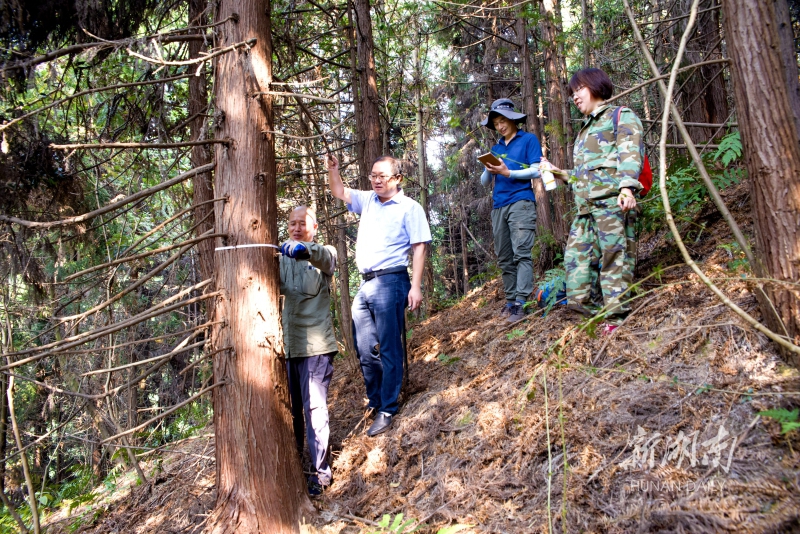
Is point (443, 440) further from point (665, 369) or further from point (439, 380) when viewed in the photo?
point (665, 369)

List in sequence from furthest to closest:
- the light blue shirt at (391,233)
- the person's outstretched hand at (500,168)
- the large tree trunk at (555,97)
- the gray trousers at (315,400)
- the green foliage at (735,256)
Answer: the large tree trunk at (555,97) < the person's outstretched hand at (500,168) < the light blue shirt at (391,233) < the gray trousers at (315,400) < the green foliage at (735,256)

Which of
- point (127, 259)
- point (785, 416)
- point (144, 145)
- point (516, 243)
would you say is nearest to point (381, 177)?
point (516, 243)

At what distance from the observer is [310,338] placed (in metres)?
4.29

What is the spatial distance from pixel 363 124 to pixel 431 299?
11.5ft

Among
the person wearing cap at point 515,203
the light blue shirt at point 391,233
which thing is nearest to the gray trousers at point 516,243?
the person wearing cap at point 515,203

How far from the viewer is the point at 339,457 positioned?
4.53 metres

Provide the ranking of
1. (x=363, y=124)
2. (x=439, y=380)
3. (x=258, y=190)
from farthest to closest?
(x=363, y=124) < (x=439, y=380) < (x=258, y=190)

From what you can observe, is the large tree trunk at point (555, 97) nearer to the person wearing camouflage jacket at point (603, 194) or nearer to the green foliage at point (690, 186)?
the green foliage at point (690, 186)

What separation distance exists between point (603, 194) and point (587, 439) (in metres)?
2.06

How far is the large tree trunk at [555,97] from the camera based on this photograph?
26.5 feet

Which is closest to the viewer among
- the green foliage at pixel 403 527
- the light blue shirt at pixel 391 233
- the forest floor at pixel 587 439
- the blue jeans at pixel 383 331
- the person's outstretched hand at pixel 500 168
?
the forest floor at pixel 587 439

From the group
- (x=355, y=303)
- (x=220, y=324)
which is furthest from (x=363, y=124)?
(x=220, y=324)

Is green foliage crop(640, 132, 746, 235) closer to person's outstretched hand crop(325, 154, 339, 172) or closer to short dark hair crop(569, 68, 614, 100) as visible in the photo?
short dark hair crop(569, 68, 614, 100)

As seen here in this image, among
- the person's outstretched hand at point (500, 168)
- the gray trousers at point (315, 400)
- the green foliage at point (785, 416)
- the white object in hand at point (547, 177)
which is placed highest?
the person's outstretched hand at point (500, 168)
